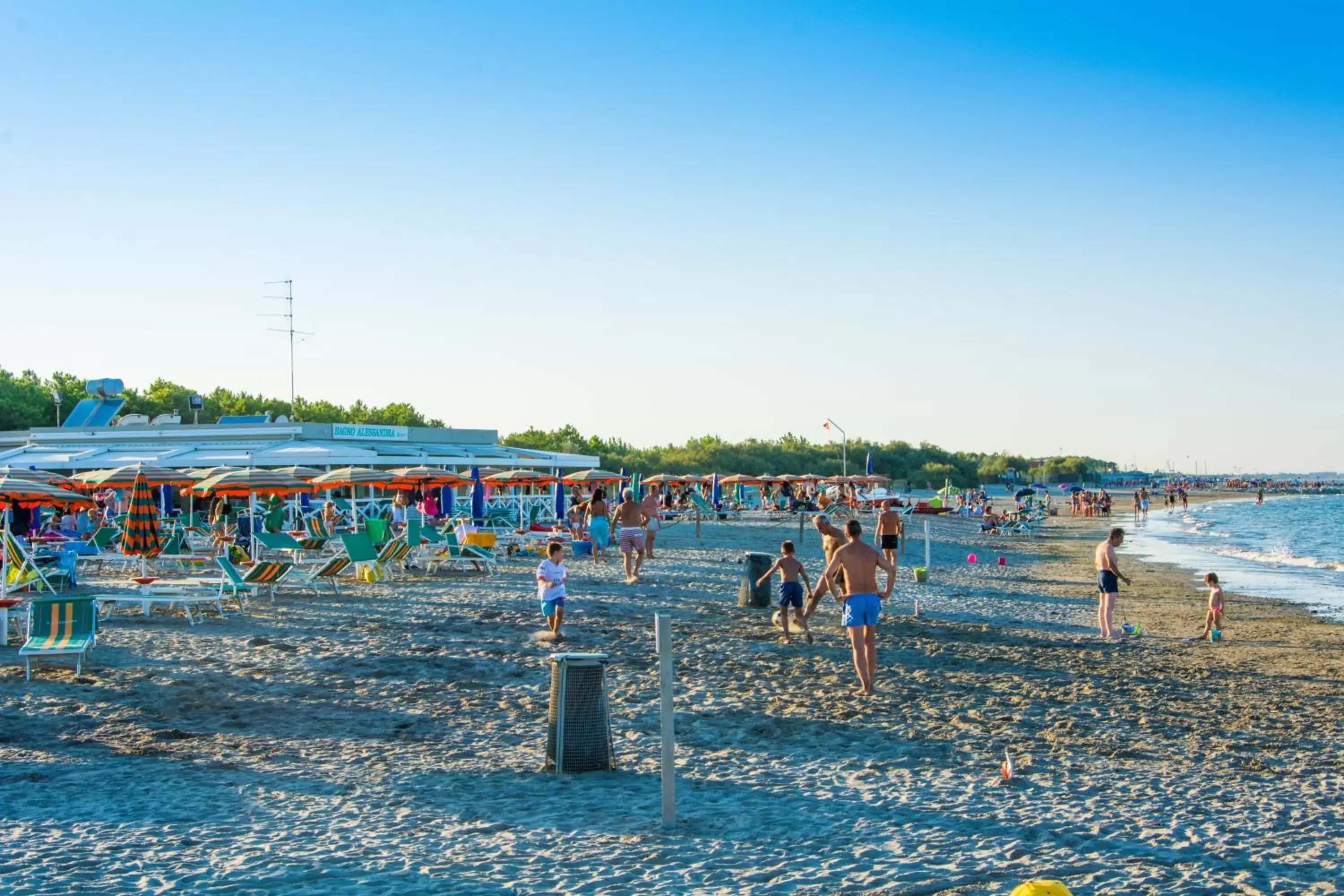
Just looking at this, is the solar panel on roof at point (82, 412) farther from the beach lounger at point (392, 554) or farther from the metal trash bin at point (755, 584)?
the metal trash bin at point (755, 584)

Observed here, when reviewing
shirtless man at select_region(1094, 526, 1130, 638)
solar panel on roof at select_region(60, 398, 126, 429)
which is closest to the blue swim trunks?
shirtless man at select_region(1094, 526, 1130, 638)

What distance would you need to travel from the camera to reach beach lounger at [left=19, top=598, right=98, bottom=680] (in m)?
9.32

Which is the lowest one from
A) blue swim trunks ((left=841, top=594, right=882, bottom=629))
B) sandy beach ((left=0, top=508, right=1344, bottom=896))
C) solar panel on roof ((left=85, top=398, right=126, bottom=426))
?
sandy beach ((left=0, top=508, right=1344, bottom=896))

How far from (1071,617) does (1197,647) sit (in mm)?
2894

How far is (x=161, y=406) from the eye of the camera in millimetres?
61188

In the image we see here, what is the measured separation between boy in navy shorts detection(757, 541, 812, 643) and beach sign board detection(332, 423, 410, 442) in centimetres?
2496

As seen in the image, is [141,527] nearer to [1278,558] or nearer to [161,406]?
[1278,558]

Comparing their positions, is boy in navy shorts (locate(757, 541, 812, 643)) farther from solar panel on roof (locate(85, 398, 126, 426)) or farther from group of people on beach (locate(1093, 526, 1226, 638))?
solar panel on roof (locate(85, 398, 126, 426))

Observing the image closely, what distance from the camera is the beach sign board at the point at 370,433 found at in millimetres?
34688

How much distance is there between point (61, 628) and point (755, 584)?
7595mm

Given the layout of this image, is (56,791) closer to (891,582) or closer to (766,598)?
(891,582)

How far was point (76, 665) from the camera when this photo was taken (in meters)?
9.70

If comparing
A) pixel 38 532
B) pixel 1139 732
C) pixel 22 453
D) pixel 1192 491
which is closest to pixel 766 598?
pixel 1139 732

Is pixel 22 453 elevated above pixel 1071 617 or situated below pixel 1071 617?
above
